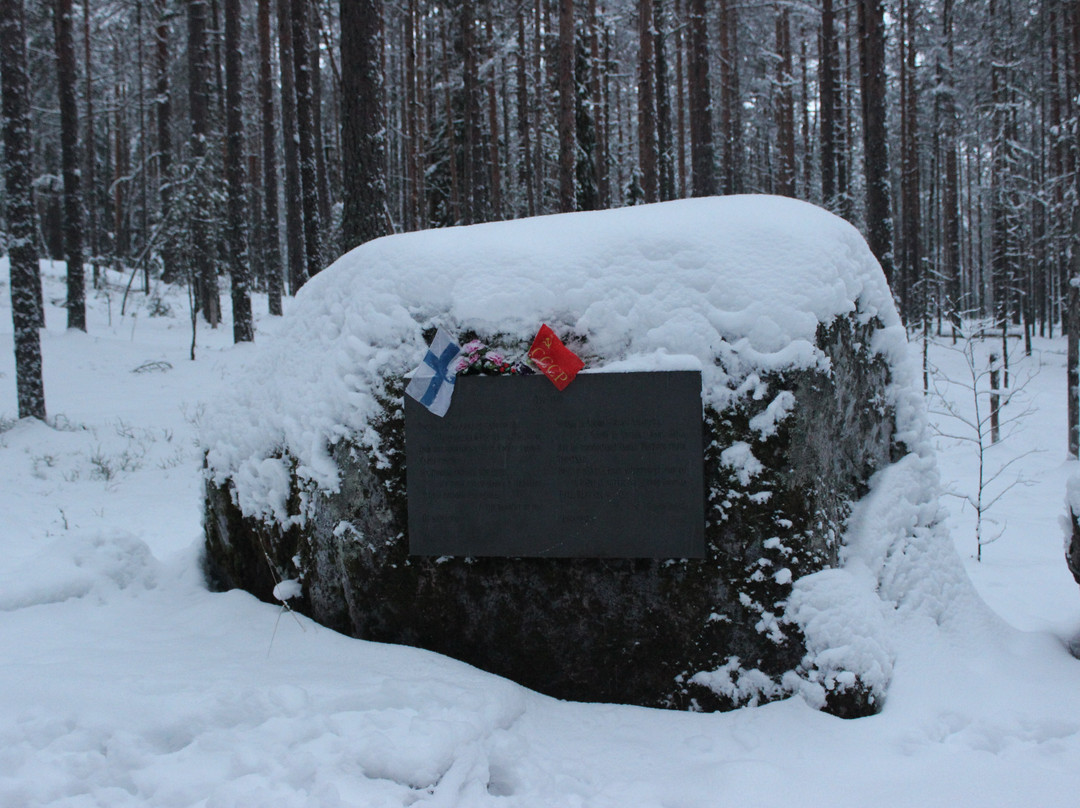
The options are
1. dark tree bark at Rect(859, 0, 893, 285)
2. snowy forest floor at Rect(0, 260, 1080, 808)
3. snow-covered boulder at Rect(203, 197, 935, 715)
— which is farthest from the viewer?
dark tree bark at Rect(859, 0, 893, 285)

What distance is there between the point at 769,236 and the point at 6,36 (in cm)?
1056

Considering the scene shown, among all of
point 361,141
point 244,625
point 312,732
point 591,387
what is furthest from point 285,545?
point 361,141

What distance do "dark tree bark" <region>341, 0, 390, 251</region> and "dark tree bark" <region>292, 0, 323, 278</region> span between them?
5.86 m

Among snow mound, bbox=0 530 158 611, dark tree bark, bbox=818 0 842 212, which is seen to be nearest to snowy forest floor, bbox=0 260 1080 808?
snow mound, bbox=0 530 158 611

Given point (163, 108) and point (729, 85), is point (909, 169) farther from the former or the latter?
point (163, 108)

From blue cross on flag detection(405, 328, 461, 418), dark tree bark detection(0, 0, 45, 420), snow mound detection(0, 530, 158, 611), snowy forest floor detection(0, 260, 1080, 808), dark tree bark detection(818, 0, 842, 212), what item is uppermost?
dark tree bark detection(818, 0, 842, 212)

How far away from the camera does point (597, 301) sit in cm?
296

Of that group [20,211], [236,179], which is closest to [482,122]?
[236,179]

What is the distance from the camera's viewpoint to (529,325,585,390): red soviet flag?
9.46ft

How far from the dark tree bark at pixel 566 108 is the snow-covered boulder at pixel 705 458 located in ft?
22.7

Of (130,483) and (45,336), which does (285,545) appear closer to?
(130,483)

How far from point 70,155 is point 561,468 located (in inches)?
564

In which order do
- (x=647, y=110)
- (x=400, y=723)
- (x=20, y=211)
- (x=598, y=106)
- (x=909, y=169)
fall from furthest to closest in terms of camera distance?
(x=909, y=169)
(x=598, y=106)
(x=647, y=110)
(x=20, y=211)
(x=400, y=723)

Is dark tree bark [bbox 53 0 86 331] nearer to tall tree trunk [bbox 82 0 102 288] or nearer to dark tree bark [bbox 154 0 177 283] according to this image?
dark tree bark [bbox 154 0 177 283]
